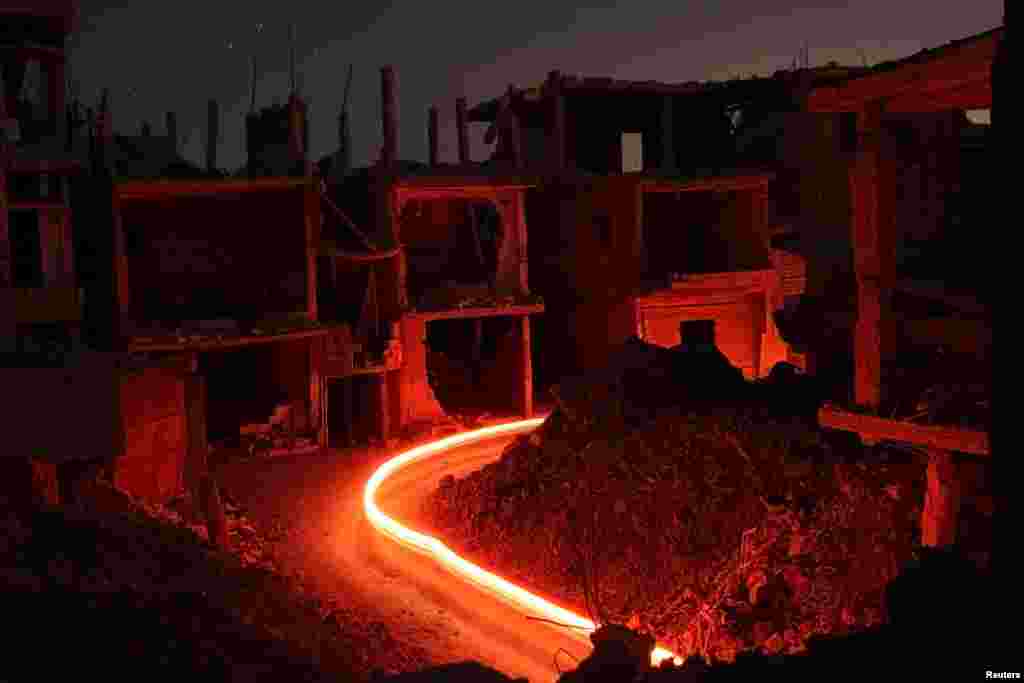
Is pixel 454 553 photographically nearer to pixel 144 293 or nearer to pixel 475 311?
pixel 475 311

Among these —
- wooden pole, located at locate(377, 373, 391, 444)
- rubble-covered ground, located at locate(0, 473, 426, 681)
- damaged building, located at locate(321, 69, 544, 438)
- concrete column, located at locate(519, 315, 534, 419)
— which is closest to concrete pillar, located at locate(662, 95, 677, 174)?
damaged building, located at locate(321, 69, 544, 438)

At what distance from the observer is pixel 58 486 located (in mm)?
11812

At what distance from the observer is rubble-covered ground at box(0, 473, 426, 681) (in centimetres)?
706

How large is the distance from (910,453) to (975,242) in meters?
3.22

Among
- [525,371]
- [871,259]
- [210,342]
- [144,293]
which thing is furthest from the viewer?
[525,371]

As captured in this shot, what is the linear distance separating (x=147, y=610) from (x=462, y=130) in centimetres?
2042

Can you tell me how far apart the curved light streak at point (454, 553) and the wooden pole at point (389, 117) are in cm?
667

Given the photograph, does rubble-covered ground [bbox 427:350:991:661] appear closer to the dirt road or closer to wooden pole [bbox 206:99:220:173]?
the dirt road

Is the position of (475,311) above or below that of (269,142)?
below

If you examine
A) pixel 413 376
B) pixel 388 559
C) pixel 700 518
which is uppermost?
pixel 413 376

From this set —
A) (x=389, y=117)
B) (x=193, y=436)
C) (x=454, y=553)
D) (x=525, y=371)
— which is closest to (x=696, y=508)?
(x=454, y=553)

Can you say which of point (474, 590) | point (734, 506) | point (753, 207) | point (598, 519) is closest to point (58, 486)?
point (474, 590)

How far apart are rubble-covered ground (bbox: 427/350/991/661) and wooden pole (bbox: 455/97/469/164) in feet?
33.6

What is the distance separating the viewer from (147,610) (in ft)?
26.0
